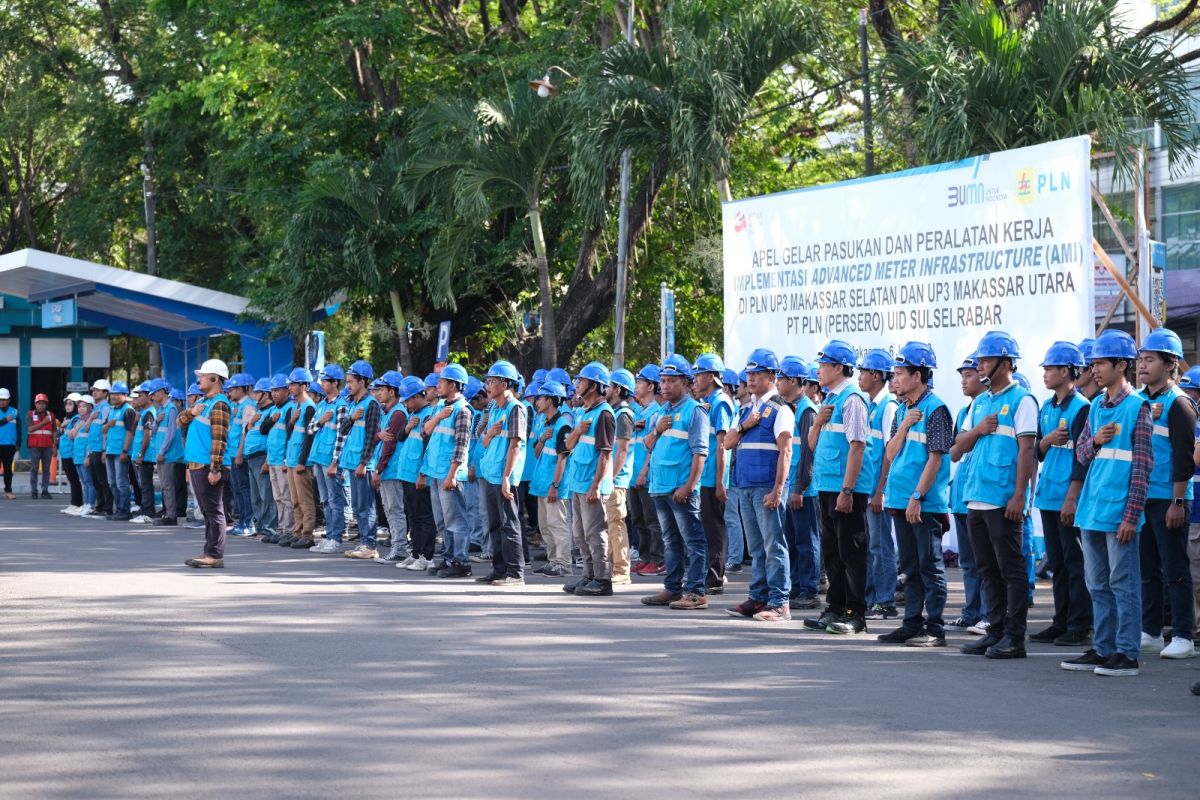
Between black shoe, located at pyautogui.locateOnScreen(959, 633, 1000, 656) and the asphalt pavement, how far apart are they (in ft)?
0.45

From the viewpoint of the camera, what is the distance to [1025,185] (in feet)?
47.9

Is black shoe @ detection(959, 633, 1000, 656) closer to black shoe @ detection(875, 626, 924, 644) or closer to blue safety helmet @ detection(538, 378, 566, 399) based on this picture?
black shoe @ detection(875, 626, 924, 644)

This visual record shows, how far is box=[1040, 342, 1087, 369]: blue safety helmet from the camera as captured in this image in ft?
33.7

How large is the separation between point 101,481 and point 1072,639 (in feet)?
59.5

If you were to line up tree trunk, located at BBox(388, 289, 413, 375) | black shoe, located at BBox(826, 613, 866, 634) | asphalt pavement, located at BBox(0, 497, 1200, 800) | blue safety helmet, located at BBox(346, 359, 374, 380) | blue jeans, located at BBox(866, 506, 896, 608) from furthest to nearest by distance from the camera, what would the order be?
tree trunk, located at BBox(388, 289, 413, 375), blue safety helmet, located at BBox(346, 359, 374, 380), blue jeans, located at BBox(866, 506, 896, 608), black shoe, located at BBox(826, 613, 866, 634), asphalt pavement, located at BBox(0, 497, 1200, 800)

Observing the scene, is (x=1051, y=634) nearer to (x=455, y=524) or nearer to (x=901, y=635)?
(x=901, y=635)

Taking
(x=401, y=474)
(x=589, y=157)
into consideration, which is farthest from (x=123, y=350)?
(x=401, y=474)

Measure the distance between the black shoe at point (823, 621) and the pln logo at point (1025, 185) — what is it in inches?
209

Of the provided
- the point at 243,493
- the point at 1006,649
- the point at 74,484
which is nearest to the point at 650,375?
the point at 1006,649

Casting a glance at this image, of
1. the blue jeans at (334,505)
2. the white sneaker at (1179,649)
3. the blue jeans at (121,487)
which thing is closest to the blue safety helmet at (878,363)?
the white sneaker at (1179,649)

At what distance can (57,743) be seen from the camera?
708 centimetres

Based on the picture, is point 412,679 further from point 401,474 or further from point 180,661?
point 401,474

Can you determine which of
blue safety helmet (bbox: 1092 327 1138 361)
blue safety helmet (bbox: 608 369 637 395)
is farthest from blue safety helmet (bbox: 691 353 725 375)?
blue safety helmet (bbox: 1092 327 1138 361)

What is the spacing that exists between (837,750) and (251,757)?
8.72 feet
